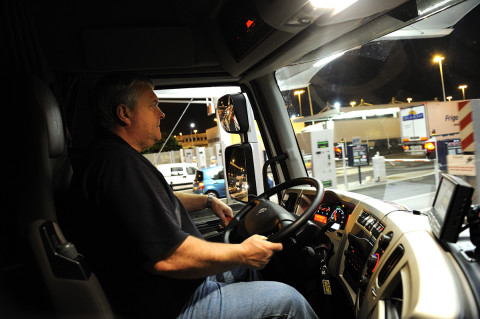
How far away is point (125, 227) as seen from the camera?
124 cm

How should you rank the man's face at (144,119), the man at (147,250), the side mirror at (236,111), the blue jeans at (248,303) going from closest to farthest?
the man at (147,250), the blue jeans at (248,303), the man's face at (144,119), the side mirror at (236,111)

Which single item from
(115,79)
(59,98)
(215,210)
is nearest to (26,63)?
(59,98)

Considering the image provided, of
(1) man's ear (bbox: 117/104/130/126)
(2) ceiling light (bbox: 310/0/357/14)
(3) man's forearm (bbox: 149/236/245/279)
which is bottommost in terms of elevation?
(3) man's forearm (bbox: 149/236/245/279)

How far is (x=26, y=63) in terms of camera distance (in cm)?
199

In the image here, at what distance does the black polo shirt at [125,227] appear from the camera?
48.8 inches

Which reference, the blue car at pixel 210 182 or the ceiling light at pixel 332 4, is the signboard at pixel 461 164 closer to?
the ceiling light at pixel 332 4

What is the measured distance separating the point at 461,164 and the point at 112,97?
246 centimetres

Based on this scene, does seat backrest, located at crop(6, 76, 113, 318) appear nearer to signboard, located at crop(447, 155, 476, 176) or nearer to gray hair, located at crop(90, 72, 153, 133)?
gray hair, located at crop(90, 72, 153, 133)

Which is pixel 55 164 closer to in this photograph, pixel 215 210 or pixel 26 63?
pixel 26 63

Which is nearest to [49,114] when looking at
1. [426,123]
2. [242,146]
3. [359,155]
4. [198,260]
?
[198,260]

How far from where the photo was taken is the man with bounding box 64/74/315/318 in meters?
1.25

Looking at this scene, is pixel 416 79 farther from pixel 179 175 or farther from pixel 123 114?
pixel 179 175

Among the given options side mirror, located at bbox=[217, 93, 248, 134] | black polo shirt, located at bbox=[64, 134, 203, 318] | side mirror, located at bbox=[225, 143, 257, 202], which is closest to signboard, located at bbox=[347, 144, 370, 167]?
side mirror, located at bbox=[225, 143, 257, 202]

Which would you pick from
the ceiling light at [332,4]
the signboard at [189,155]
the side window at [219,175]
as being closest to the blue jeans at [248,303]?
the ceiling light at [332,4]
